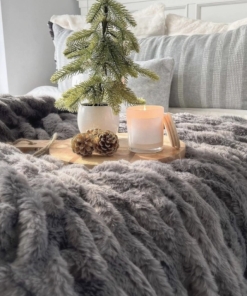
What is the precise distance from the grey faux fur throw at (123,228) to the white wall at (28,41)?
175 cm

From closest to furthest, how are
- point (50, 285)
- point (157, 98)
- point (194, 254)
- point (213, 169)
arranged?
point (50, 285)
point (194, 254)
point (213, 169)
point (157, 98)

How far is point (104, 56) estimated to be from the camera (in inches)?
31.2

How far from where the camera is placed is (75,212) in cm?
44

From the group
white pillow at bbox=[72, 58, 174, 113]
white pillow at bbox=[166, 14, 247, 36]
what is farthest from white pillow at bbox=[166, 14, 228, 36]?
white pillow at bbox=[72, 58, 174, 113]

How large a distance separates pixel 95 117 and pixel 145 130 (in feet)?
0.47

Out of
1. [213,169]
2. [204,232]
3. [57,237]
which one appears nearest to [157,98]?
[213,169]

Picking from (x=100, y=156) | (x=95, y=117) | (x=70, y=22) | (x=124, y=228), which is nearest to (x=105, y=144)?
(x=100, y=156)

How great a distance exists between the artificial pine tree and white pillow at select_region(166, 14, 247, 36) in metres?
1.08

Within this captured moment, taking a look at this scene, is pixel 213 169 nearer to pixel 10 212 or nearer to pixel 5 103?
pixel 10 212

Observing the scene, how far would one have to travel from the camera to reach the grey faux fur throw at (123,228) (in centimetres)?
36

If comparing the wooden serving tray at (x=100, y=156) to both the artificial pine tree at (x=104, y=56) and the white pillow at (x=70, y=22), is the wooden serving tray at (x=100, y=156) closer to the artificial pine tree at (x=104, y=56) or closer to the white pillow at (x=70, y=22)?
the artificial pine tree at (x=104, y=56)

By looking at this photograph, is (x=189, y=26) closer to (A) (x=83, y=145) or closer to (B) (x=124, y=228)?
(A) (x=83, y=145)

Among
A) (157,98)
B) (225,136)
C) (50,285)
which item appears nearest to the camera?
(50,285)

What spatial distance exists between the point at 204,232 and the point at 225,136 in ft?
1.44
